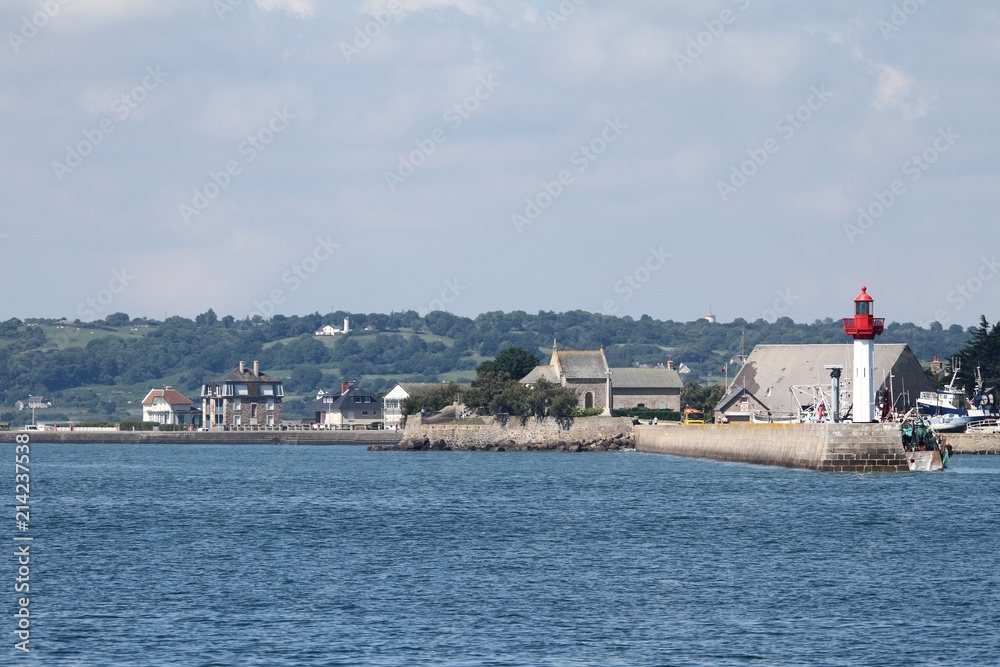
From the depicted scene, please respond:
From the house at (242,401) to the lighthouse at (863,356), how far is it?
11077cm

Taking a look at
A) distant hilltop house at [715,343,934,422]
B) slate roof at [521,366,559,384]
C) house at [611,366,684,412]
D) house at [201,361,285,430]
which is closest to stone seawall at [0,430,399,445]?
house at [201,361,285,430]

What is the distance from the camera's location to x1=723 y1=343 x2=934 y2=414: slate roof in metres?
114

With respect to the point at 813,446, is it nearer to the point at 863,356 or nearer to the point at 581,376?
the point at 863,356

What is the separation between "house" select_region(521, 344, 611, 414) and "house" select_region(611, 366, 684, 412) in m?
5.67

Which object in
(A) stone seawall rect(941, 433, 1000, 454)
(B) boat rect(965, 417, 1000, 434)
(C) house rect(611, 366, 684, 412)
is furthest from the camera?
(C) house rect(611, 366, 684, 412)

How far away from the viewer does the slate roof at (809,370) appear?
113562mm

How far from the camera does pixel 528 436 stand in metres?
123

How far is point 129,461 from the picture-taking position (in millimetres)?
114250

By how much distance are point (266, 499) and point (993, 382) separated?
66812mm

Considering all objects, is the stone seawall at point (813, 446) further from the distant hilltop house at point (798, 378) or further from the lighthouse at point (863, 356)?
the distant hilltop house at point (798, 378)

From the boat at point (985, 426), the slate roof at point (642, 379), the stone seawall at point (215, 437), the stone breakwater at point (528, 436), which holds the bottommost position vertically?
the stone seawall at point (215, 437)

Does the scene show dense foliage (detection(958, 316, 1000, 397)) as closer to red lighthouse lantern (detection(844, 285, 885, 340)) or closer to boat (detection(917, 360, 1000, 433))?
boat (detection(917, 360, 1000, 433))

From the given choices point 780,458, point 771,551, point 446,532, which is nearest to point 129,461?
point 780,458

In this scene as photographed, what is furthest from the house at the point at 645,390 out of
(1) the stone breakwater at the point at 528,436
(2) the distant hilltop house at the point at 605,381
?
(1) the stone breakwater at the point at 528,436
